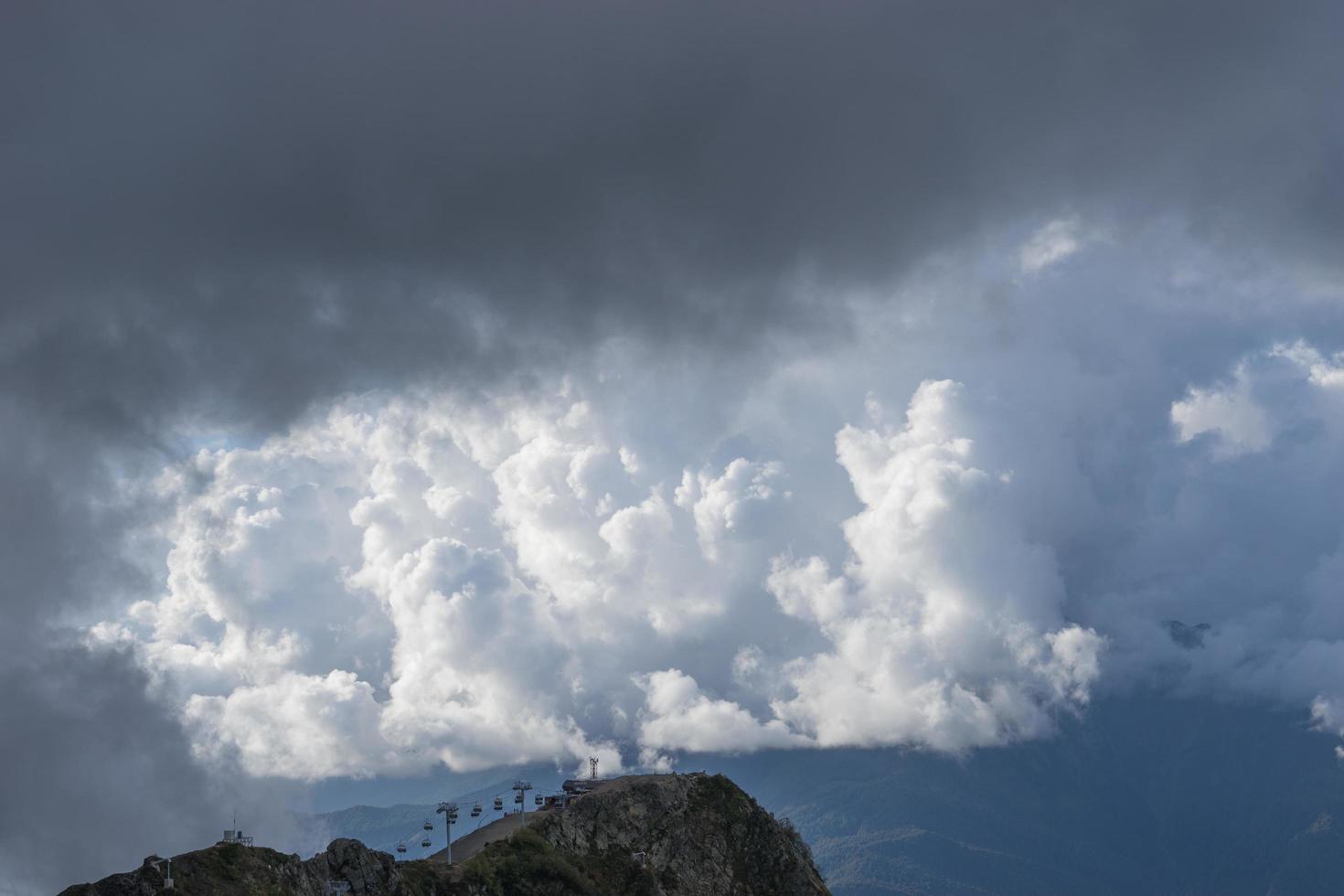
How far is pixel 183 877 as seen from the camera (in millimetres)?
197125

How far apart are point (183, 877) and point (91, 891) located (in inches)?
536

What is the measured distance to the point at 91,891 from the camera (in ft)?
616
